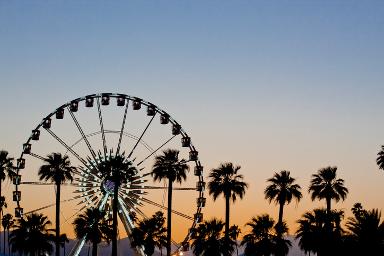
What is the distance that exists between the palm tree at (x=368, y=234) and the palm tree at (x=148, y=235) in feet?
174

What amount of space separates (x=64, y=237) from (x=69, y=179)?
40.9ft

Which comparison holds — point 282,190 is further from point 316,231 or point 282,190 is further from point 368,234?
point 368,234

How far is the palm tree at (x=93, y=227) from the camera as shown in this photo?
86062mm

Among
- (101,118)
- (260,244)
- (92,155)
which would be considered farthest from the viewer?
(260,244)

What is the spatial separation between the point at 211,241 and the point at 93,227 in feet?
44.7

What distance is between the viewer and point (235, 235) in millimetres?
100500

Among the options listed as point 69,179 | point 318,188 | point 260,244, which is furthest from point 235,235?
point 69,179

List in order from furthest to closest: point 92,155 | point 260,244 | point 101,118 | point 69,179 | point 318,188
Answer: point 69,179, point 318,188, point 260,244, point 101,118, point 92,155

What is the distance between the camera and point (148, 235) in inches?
3526

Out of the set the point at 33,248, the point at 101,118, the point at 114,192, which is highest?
the point at 101,118

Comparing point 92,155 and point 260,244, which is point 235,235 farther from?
point 92,155

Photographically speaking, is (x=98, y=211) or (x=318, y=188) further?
(x=318, y=188)

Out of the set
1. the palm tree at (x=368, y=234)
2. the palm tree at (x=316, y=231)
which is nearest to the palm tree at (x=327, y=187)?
the palm tree at (x=316, y=231)

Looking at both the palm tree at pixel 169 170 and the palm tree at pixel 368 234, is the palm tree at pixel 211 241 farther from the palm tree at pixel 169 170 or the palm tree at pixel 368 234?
the palm tree at pixel 368 234
